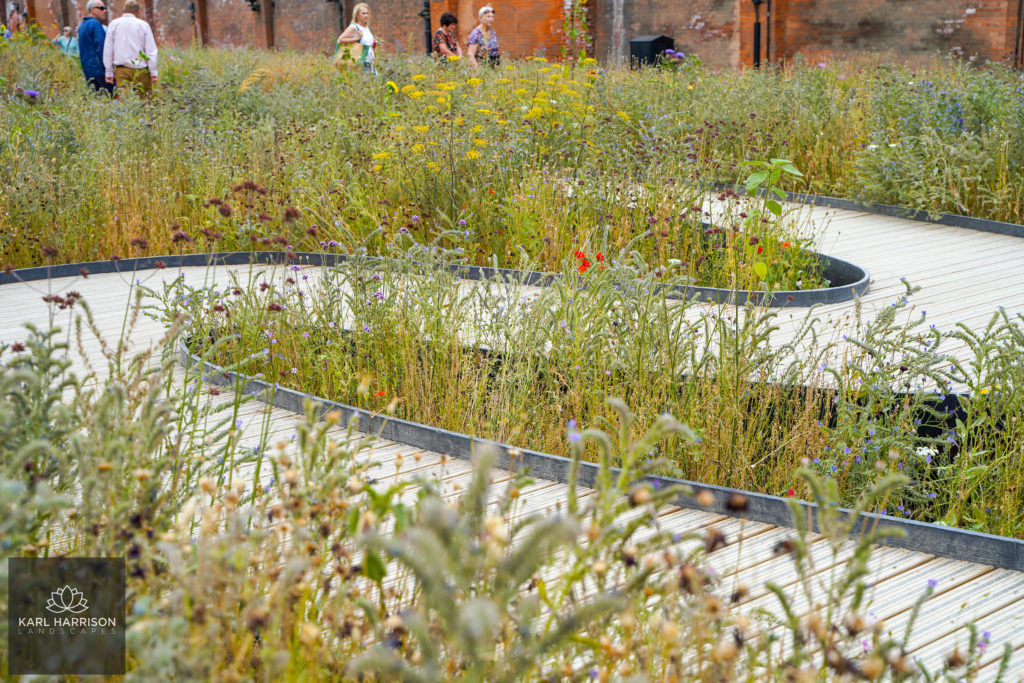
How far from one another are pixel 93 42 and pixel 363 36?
3.21 m

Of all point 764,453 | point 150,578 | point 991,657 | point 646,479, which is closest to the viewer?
point 150,578

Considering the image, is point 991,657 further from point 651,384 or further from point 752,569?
point 651,384

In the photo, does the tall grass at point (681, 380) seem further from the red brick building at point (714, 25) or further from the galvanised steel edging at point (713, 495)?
the red brick building at point (714, 25)

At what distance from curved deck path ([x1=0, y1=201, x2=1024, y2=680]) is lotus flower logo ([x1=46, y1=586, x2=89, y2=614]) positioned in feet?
2.09

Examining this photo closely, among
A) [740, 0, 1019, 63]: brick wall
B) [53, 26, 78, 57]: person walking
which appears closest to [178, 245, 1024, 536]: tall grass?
[53, 26, 78, 57]: person walking

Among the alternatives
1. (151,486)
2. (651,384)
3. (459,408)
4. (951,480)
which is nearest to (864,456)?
(951,480)

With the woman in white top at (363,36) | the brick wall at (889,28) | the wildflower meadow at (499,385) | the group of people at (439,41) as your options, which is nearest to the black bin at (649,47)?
the brick wall at (889,28)

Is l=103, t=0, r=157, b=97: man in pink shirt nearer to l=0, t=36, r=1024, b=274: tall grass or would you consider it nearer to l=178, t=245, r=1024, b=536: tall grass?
l=0, t=36, r=1024, b=274: tall grass

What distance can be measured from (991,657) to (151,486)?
1959mm

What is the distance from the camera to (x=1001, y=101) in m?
8.10

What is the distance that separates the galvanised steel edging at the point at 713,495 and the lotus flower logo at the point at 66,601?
0.63 m

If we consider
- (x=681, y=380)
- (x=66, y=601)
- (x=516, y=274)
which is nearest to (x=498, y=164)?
(x=516, y=274)

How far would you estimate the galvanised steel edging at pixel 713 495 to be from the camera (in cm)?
275

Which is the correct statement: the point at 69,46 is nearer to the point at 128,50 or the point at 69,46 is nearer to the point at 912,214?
the point at 128,50
